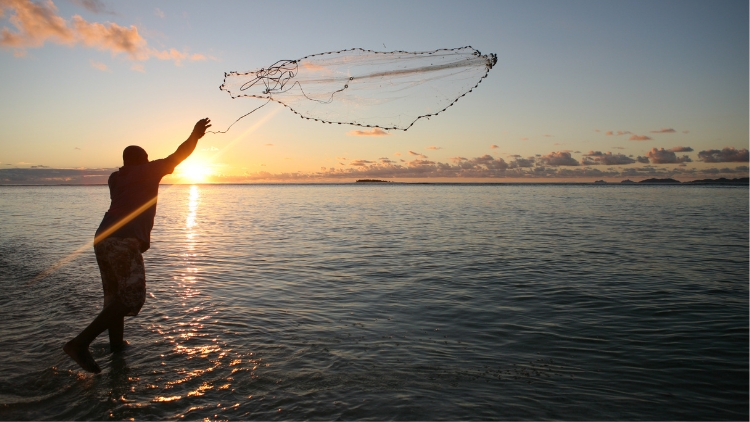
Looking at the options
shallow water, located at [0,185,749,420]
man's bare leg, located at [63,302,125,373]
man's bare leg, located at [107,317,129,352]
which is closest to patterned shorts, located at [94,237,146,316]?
man's bare leg, located at [63,302,125,373]

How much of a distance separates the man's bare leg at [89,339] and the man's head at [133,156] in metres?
1.91

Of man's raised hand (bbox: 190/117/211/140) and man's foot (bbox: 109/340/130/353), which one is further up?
man's raised hand (bbox: 190/117/211/140)

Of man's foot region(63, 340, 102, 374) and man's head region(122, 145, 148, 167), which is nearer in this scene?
man's foot region(63, 340, 102, 374)

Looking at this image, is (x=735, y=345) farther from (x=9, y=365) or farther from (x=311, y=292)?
(x=9, y=365)

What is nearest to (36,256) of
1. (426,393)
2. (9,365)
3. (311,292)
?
(311,292)

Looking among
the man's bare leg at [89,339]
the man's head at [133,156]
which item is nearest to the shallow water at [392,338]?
the man's bare leg at [89,339]

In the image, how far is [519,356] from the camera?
297 inches

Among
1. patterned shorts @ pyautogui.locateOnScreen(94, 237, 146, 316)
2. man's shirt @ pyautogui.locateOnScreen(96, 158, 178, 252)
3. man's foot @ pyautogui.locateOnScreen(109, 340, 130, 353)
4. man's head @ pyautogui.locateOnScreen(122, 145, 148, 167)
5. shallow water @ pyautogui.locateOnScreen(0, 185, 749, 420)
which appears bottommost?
shallow water @ pyautogui.locateOnScreen(0, 185, 749, 420)

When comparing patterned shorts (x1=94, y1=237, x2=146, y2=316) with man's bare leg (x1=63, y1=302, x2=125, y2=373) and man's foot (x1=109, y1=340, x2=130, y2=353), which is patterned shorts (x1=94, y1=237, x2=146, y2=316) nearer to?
man's bare leg (x1=63, y1=302, x2=125, y2=373)

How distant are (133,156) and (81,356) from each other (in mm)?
2669

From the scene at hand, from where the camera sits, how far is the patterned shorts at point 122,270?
20.9 ft

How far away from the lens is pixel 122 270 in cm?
642

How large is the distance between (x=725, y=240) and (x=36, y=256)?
28457 mm

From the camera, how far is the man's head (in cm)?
678
